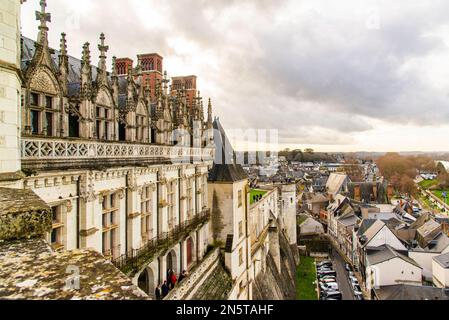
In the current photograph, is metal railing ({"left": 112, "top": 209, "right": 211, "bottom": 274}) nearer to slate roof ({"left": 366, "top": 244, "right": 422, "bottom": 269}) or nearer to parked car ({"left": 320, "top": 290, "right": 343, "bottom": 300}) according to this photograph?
parked car ({"left": 320, "top": 290, "right": 343, "bottom": 300})

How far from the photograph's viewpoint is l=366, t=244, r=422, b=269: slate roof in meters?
34.4

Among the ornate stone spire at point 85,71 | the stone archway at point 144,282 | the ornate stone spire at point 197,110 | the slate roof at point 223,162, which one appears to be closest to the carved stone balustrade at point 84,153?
the ornate stone spire at point 85,71

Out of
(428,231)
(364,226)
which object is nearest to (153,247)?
(364,226)

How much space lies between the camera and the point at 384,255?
35812mm

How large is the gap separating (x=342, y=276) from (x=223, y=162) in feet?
97.6

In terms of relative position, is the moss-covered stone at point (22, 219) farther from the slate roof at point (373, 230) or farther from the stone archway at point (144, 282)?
the slate roof at point (373, 230)

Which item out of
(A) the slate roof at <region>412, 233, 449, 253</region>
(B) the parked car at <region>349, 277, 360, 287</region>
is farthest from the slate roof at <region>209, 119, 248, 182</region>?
(A) the slate roof at <region>412, 233, 449, 253</region>

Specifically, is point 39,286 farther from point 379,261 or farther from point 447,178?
point 447,178

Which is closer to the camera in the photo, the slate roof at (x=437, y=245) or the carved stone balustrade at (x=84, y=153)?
the carved stone balustrade at (x=84, y=153)

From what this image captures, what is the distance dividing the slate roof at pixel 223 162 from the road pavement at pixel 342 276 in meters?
21.0

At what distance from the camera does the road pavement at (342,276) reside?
37.1 m

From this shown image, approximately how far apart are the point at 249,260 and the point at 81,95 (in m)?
20.0

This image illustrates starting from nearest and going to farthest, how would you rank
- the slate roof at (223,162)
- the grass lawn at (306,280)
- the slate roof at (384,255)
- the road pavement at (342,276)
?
1. the slate roof at (223,162)
2. the slate roof at (384,255)
3. the grass lawn at (306,280)
4. the road pavement at (342,276)

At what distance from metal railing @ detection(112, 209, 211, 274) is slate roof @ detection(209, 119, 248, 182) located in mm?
3588
